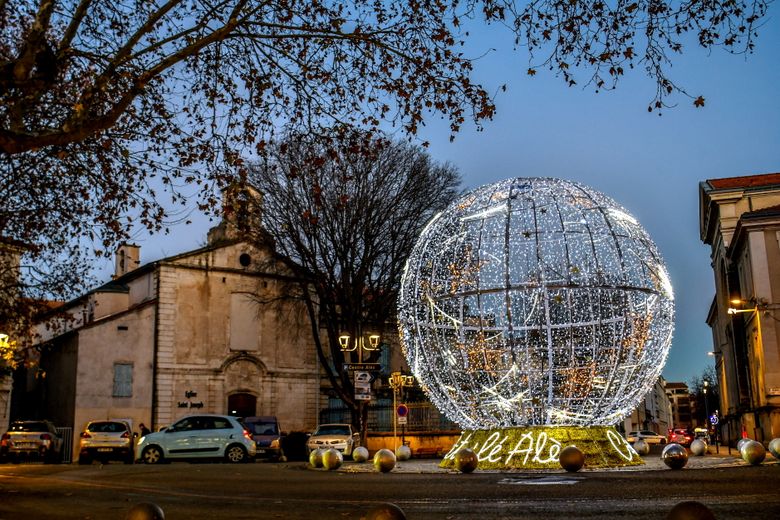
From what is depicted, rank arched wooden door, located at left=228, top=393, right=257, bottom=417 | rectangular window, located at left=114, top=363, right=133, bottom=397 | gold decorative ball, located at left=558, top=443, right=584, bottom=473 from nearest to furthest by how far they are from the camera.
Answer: gold decorative ball, located at left=558, top=443, right=584, bottom=473 < rectangular window, located at left=114, top=363, right=133, bottom=397 < arched wooden door, located at left=228, top=393, right=257, bottom=417

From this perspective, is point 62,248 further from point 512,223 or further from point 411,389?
point 411,389

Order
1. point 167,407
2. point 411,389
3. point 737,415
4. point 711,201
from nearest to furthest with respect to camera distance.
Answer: point 167,407 < point 411,389 < point 737,415 < point 711,201

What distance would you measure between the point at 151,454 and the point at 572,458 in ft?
50.1

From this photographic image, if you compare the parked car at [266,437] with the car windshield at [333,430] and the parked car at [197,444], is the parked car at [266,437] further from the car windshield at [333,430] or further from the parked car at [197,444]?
the parked car at [197,444]

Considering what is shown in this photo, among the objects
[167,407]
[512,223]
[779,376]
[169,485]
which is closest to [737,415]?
[779,376]

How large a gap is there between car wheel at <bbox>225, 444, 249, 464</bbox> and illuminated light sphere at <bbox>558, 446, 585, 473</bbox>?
13.3 m

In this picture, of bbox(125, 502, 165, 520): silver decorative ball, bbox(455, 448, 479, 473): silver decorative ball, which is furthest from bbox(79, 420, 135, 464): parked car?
bbox(125, 502, 165, 520): silver decorative ball

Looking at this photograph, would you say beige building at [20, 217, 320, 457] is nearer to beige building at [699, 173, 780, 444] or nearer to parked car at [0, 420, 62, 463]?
parked car at [0, 420, 62, 463]

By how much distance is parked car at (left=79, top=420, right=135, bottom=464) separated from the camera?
26.8m

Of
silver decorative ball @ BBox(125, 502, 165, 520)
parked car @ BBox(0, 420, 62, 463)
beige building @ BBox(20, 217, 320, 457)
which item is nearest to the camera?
silver decorative ball @ BBox(125, 502, 165, 520)

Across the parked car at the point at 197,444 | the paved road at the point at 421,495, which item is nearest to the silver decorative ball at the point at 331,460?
the paved road at the point at 421,495

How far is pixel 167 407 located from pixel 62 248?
892 inches

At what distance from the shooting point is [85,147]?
41.4ft

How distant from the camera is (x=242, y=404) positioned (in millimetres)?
40406
